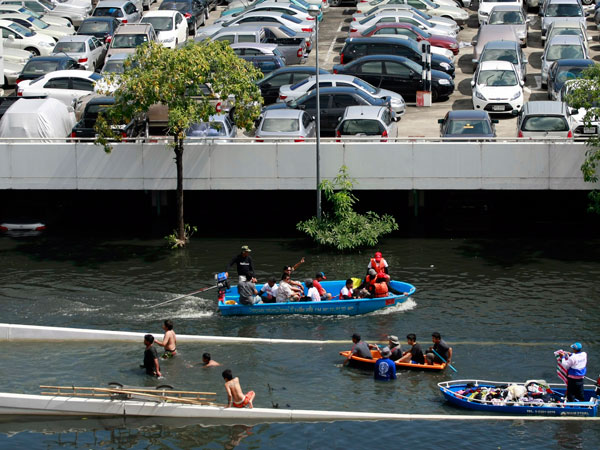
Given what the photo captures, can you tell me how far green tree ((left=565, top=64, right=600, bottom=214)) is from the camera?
105ft

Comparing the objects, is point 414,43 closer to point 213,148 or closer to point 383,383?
point 213,148

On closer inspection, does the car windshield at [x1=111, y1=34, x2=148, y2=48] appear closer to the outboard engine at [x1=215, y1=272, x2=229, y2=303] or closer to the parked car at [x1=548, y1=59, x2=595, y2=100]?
the parked car at [x1=548, y1=59, x2=595, y2=100]

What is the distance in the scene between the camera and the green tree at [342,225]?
33.5m

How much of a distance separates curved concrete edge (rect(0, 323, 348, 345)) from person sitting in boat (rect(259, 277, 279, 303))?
243 cm

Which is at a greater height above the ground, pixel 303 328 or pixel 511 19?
pixel 511 19

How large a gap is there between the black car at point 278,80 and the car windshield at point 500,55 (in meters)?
7.44

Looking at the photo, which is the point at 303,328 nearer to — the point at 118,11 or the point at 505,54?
the point at 505,54

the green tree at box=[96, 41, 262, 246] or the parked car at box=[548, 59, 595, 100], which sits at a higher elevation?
the parked car at box=[548, 59, 595, 100]

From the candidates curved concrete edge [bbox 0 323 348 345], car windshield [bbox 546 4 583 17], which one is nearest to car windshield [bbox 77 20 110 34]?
car windshield [bbox 546 4 583 17]

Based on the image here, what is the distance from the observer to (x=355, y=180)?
34.2 metres

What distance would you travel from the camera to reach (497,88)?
3956 cm

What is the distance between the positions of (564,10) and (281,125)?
73.0 ft

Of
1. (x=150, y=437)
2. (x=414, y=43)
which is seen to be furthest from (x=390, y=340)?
(x=414, y=43)

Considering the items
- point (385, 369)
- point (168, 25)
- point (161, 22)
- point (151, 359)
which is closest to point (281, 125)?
point (151, 359)
